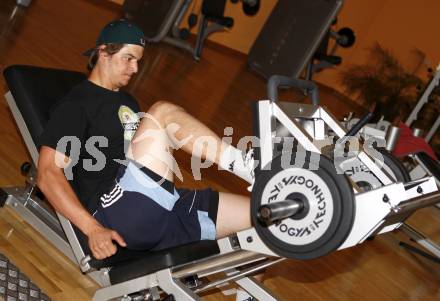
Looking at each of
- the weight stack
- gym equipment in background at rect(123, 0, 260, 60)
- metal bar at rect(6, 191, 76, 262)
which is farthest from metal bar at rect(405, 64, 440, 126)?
metal bar at rect(6, 191, 76, 262)

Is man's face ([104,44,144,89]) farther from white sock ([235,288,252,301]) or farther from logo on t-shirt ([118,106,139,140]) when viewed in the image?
white sock ([235,288,252,301])

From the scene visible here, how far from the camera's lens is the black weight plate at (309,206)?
136 centimetres

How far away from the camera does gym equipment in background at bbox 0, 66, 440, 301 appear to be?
1376 mm

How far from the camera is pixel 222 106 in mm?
4676

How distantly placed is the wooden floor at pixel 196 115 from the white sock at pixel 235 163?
0.64 m

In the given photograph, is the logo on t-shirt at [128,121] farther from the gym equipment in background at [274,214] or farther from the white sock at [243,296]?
the white sock at [243,296]

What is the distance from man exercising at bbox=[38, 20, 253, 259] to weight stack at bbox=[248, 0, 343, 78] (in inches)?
144

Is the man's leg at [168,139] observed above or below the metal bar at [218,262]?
above

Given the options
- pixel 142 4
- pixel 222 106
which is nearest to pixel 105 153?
pixel 222 106

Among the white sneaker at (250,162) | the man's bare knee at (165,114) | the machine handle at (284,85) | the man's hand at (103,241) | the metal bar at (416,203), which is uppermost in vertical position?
the machine handle at (284,85)

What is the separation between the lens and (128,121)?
74.8 inches

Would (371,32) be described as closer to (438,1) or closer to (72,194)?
(438,1)

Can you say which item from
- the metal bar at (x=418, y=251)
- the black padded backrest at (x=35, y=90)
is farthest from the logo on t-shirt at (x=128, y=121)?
the metal bar at (x=418, y=251)

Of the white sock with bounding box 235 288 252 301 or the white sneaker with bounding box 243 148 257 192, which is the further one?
the white sock with bounding box 235 288 252 301
